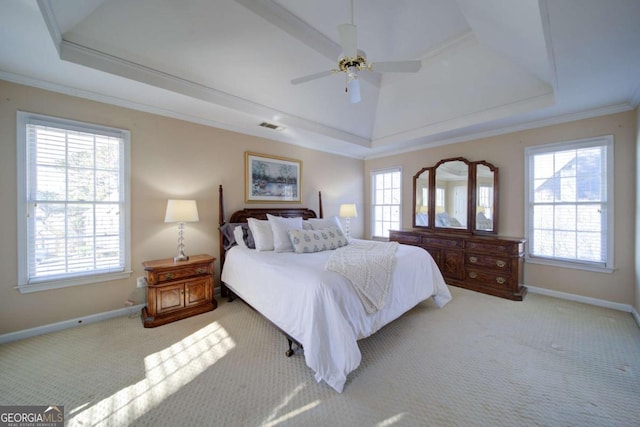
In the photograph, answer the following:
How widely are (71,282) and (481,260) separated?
5343 mm

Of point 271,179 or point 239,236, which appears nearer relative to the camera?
point 239,236

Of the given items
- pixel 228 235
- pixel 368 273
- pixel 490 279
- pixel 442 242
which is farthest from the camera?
pixel 442 242

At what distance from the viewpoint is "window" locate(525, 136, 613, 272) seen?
3.15 meters

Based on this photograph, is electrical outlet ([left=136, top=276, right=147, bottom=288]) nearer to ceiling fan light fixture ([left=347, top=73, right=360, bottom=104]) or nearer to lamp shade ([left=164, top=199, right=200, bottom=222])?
lamp shade ([left=164, top=199, right=200, bottom=222])

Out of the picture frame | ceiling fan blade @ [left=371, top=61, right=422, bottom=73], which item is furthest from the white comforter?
ceiling fan blade @ [left=371, top=61, right=422, bottom=73]

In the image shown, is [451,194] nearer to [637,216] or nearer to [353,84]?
[637,216]

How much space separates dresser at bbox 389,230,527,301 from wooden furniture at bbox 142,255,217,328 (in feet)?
11.9

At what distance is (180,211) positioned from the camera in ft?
9.74

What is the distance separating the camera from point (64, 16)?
6.38 feet

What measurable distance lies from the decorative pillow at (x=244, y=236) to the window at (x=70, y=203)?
4.20 feet

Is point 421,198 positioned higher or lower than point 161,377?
higher

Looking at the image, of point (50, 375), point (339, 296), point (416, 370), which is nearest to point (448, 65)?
point (339, 296)

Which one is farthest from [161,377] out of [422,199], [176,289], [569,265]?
[569,265]

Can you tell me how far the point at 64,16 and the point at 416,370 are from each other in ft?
13.3
